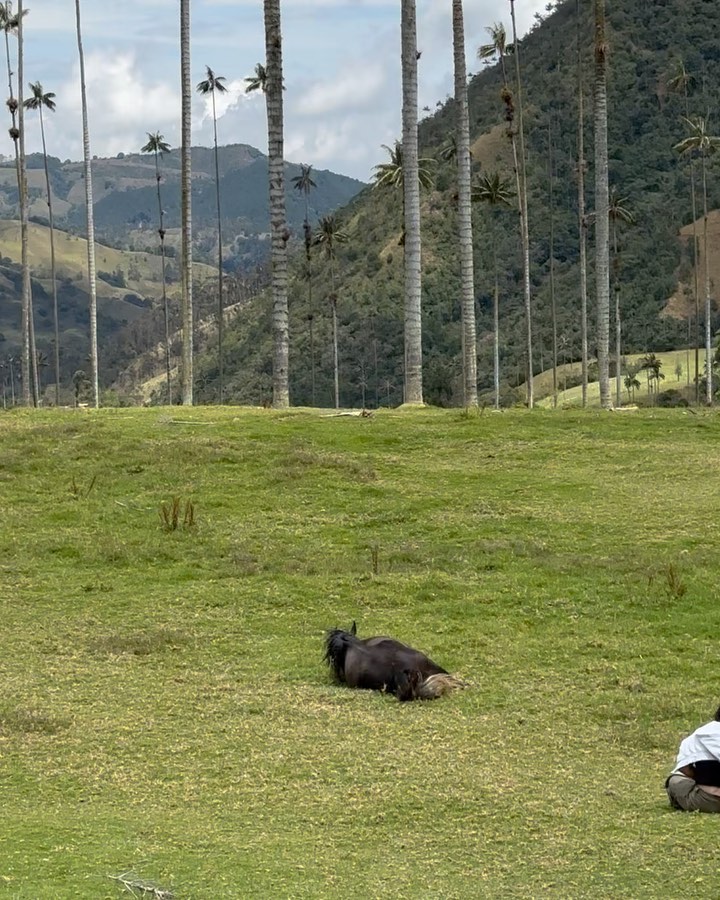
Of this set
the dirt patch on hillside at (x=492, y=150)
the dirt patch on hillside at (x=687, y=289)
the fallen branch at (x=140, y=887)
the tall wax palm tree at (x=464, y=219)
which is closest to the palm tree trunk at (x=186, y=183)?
the tall wax palm tree at (x=464, y=219)

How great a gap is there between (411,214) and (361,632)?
1614 cm

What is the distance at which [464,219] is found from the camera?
28438 mm

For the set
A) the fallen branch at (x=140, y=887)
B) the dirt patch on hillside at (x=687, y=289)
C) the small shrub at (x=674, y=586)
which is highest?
the dirt patch on hillside at (x=687, y=289)

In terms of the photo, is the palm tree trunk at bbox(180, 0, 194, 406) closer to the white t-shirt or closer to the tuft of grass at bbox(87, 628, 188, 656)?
the tuft of grass at bbox(87, 628, 188, 656)

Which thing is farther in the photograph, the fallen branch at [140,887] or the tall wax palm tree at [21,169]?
the tall wax palm tree at [21,169]

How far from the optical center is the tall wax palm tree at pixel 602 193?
94.1 feet

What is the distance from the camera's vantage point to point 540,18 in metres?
128

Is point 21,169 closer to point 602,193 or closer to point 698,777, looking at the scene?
point 602,193

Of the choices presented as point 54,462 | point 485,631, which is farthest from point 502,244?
point 485,631

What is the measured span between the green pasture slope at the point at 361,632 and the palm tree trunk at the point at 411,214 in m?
3.99

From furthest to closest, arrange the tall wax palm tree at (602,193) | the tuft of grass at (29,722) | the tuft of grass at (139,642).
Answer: the tall wax palm tree at (602,193) < the tuft of grass at (139,642) < the tuft of grass at (29,722)

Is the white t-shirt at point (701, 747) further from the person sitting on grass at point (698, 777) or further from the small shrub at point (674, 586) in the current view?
the small shrub at point (674, 586)

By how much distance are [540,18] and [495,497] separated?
12065cm

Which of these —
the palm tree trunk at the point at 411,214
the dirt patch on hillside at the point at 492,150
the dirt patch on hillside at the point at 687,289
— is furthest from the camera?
the dirt patch on hillside at the point at 492,150
